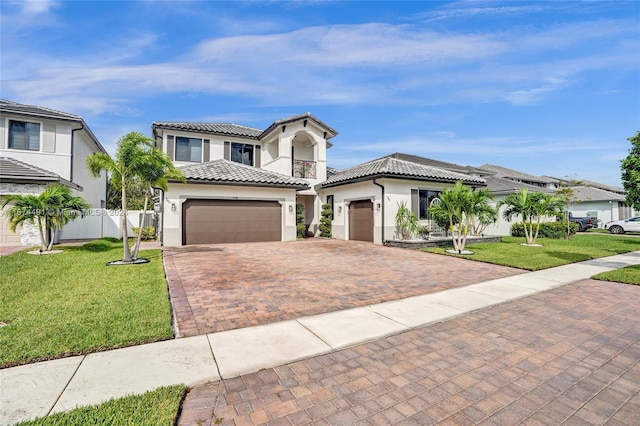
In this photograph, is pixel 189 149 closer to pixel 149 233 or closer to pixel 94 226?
pixel 149 233

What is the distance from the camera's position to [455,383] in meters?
3.18

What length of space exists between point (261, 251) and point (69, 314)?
8.18 meters

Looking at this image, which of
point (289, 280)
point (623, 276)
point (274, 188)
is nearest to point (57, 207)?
point (274, 188)

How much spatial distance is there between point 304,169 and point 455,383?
1811 cm

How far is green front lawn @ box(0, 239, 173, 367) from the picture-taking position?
3895 millimetres

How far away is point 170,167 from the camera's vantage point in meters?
10.6

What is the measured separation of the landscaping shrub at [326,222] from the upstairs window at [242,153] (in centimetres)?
692

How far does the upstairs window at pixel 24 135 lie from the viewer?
53.5 feet

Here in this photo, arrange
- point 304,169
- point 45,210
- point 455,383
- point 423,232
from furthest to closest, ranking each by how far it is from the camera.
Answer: point 304,169, point 423,232, point 45,210, point 455,383

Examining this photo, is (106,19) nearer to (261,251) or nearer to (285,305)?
(261,251)

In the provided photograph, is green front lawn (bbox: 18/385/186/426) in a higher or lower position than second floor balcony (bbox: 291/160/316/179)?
lower

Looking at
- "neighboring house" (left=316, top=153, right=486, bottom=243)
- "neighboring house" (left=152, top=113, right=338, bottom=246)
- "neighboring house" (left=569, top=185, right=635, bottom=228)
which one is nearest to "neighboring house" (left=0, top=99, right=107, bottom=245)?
"neighboring house" (left=152, top=113, right=338, bottom=246)

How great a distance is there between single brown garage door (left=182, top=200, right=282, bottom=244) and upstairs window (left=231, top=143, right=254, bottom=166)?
632 centimetres

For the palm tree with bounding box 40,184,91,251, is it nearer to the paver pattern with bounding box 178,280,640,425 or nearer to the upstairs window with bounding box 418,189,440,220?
the paver pattern with bounding box 178,280,640,425
